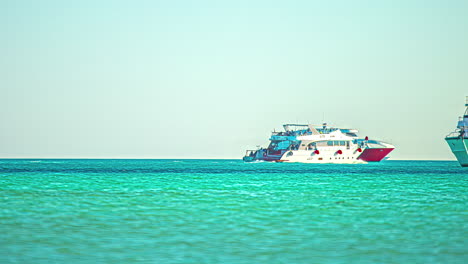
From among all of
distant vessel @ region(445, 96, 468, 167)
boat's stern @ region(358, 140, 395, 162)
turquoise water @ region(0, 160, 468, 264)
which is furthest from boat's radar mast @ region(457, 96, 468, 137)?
turquoise water @ region(0, 160, 468, 264)

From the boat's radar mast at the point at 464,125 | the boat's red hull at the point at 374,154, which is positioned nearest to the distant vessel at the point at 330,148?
the boat's red hull at the point at 374,154

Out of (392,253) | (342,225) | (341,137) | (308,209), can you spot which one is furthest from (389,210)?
(341,137)

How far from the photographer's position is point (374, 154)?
549 ft

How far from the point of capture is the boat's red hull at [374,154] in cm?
16475

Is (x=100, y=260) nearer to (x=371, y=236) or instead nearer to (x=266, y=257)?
(x=266, y=257)

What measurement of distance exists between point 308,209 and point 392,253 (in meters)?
13.1

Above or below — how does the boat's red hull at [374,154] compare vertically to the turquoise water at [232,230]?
above

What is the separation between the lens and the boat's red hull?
16475 centimetres

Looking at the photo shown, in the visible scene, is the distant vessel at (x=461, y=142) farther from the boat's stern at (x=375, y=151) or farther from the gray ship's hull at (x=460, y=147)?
the boat's stern at (x=375, y=151)

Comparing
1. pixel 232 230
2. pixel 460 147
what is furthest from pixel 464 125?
pixel 232 230

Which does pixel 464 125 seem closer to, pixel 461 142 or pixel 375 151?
pixel 461 142

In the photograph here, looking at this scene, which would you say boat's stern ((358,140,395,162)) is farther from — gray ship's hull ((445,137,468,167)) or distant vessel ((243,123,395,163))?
gray ship's hull ((445,137,468,167))

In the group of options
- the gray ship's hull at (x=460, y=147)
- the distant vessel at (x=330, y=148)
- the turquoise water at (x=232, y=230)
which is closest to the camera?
the turquoise water at (x=232, y=230)

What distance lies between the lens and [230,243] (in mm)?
19906
